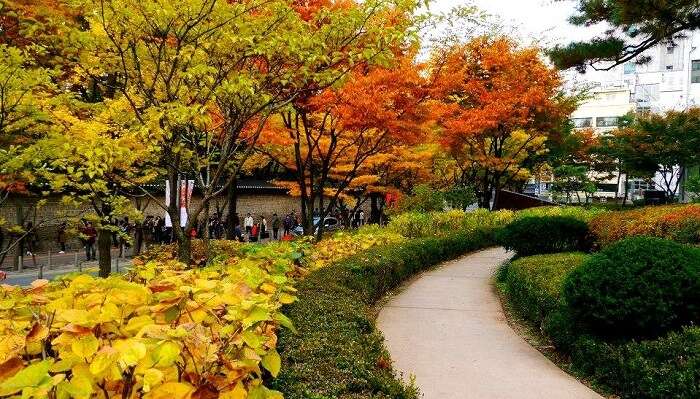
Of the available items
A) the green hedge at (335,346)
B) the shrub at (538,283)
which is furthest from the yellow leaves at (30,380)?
the shrub at (538,283)

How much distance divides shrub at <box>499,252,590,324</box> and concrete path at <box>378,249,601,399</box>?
15.4 inches

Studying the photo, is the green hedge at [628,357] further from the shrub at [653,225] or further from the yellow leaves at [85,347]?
the yellow leaves at [85,347]

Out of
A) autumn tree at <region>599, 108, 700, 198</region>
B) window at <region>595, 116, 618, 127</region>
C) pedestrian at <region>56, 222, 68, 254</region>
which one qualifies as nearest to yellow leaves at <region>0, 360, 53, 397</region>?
pedestrian at <region>56, 222, 68, 254</region>

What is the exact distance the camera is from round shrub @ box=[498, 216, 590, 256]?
11.3 m

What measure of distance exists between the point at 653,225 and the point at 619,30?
340 cm

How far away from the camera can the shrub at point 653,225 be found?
868 cm

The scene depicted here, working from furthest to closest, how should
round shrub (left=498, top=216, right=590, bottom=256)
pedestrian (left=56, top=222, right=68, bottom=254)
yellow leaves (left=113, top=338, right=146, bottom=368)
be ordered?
1. pedestrian (left=56, top=222, right=68, bottom=254)
2. round shrub (left=498, top=216, right=590, bottom=256)
3. yellow leaves (left=113, top=338, right=146, bottom=368)

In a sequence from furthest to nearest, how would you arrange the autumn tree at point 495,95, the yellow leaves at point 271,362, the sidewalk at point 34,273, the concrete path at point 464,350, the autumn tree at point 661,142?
the autumn tree at point 661,142, the autumn tree at point 495,95, the sidewalk at point 34,273, the concrete path at point 464,350, the yellow leaves at point 271,362

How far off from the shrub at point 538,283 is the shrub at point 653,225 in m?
1.05

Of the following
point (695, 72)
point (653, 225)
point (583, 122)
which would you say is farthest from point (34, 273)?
point (583, 122)

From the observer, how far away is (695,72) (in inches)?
1901

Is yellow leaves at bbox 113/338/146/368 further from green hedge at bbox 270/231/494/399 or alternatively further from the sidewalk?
the sidewalk

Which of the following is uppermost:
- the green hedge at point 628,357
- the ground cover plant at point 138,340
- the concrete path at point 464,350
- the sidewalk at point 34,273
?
the ground cover plant at point 138,340

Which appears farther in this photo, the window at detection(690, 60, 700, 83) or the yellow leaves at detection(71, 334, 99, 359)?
the window at detection(690, 60, 700, 83)
